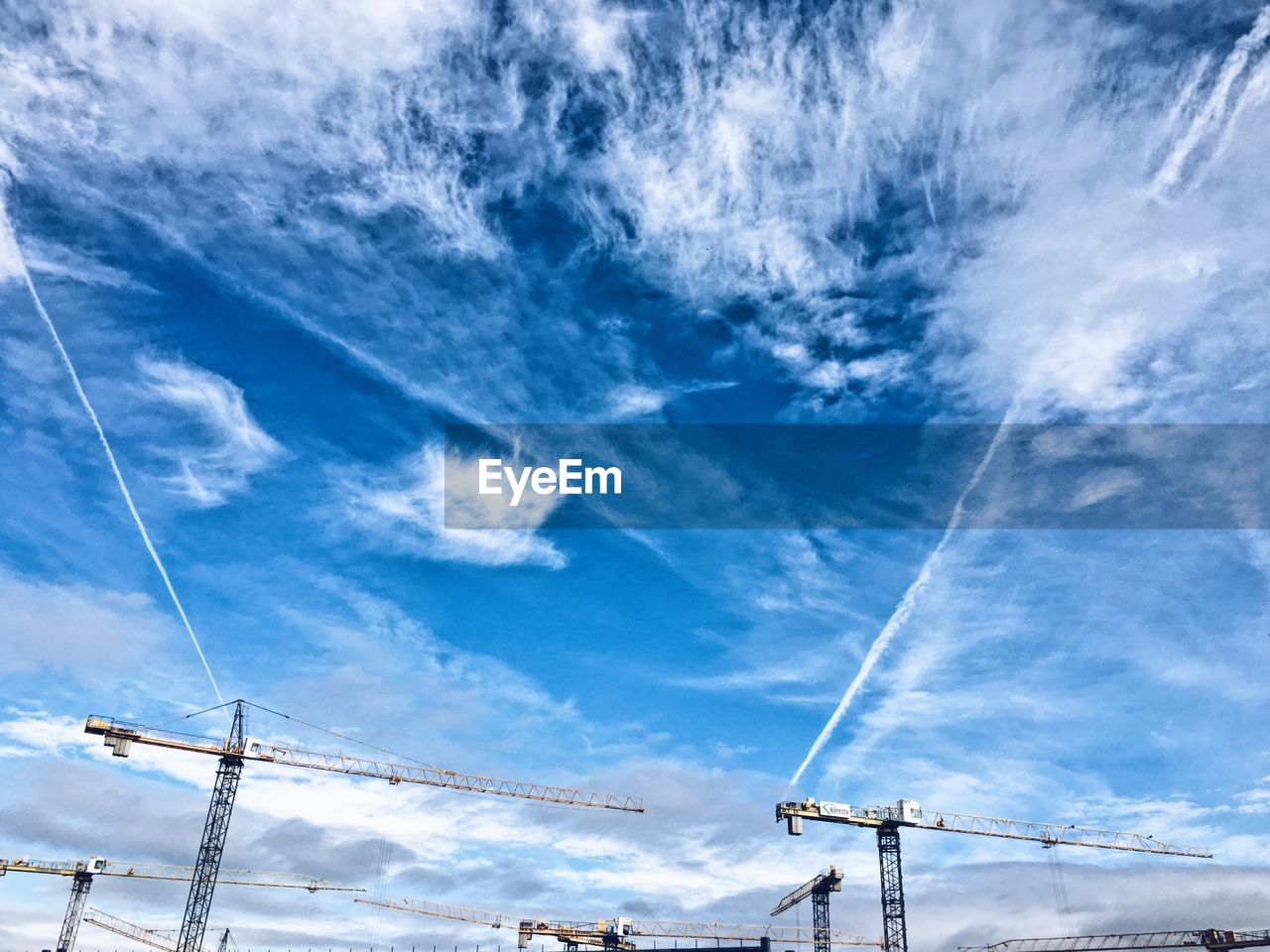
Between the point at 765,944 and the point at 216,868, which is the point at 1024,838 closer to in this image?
the point at 765,944

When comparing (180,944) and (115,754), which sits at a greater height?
(115,754)

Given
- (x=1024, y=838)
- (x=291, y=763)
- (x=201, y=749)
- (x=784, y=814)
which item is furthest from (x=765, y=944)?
(x=201, y=749)

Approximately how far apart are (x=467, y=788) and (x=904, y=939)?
294 ft

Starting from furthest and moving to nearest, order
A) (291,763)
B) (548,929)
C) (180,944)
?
(548,929) < (291,763) < (180,944)

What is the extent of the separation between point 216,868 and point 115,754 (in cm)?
2581

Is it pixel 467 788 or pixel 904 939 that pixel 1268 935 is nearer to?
pixel 904 939

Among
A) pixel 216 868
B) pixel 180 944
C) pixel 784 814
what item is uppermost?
pixel 784 814

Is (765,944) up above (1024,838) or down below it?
below

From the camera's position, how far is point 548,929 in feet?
633

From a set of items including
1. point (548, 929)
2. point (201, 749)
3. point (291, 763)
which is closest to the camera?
point (201, 749)

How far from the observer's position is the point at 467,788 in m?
198

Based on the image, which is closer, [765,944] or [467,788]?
[765,944]

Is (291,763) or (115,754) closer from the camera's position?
(115,754)

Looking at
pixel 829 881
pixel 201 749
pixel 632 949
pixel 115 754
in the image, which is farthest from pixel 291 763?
pixel 829 881
